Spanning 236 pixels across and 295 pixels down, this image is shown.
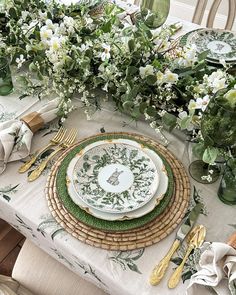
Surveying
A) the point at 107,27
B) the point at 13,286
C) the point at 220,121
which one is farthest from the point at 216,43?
the point at 13,286

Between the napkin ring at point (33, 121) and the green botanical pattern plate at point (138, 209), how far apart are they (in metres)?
0.15

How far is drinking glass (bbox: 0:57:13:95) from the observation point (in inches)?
41.4

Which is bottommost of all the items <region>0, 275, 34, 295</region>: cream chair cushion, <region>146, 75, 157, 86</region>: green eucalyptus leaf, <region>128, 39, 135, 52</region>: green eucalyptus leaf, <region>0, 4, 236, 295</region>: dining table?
<region>0, 275, 34, 295</region>: cream chair cushion

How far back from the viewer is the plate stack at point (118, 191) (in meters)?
0.78

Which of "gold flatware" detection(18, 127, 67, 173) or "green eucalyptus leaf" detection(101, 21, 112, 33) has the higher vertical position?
"green eucalyptus leaf" detection(101, 21, 112, 33)

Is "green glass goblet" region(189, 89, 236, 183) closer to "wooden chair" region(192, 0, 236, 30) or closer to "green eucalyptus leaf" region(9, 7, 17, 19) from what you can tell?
"green eucalyptus leaf" region(9, 7, 17, 19)

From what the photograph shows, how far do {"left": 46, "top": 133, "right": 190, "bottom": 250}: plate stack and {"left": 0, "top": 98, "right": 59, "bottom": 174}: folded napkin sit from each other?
97mm

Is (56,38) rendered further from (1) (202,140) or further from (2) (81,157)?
(1) (202,140)

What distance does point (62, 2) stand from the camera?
136cm

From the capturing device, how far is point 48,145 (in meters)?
0.97

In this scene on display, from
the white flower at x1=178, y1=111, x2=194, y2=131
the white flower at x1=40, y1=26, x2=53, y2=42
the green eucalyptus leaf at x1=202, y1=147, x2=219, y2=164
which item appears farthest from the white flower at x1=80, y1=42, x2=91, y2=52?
the green eucalyptus leaf at x1=202, y1=147, x2=219, y2=164

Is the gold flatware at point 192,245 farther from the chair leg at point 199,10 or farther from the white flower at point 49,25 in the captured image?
the chair leg at point 199,10

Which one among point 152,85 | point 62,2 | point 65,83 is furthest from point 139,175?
point 62,2

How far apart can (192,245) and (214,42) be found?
2.49ft
